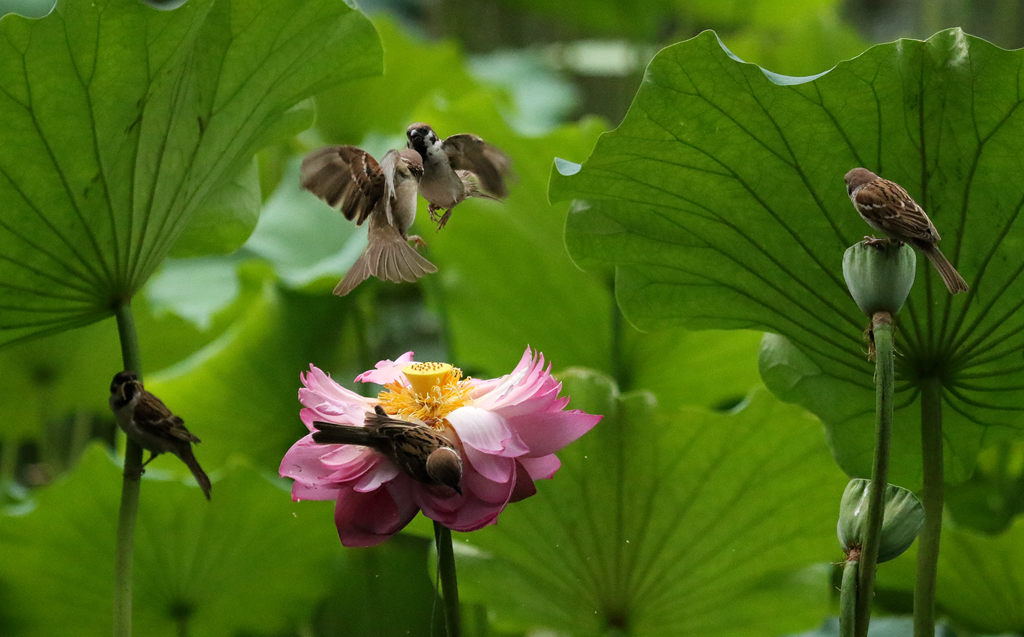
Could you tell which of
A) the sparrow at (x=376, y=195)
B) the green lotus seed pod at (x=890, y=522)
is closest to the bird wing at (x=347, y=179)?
the sparrow at (x=376, y=195)

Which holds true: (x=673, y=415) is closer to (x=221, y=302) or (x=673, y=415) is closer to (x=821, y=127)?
(x=821, y=127)

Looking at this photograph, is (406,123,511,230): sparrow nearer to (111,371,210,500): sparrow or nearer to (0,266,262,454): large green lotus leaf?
(111,371,210,500): sparrow

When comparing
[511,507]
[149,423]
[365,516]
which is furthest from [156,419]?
[511,507]

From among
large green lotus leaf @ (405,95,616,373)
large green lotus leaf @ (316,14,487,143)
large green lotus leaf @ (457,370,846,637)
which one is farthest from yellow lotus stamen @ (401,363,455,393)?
large green lotus leaf @ (316,14,487,143)

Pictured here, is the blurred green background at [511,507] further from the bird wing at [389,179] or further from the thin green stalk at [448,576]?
the bird wing at [389,179]

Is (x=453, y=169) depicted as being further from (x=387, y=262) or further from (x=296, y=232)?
(x=296, y=232)

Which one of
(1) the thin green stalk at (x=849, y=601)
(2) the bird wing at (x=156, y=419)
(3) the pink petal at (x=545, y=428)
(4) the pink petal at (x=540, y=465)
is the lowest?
(1) the thin green stalk at (x=849, y=601)

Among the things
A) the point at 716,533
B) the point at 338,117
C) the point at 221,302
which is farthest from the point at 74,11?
the point at 338,117
